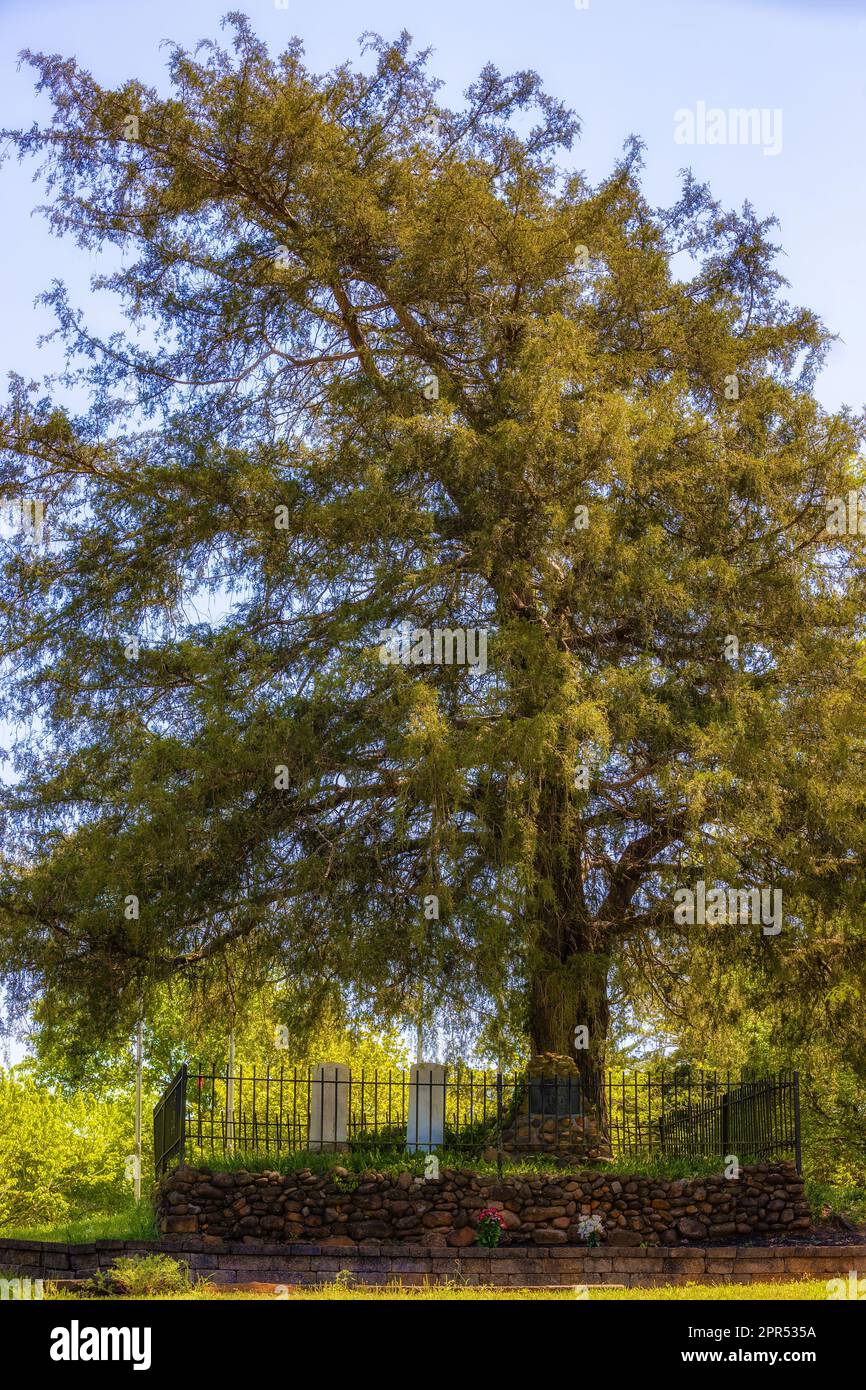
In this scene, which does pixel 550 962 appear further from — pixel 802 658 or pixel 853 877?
pixel 802 658

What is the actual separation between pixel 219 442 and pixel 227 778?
208 inches

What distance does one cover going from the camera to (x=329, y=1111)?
1695 centimetres

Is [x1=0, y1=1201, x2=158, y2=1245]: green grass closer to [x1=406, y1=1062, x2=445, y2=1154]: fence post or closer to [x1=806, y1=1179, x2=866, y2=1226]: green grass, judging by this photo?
[x1=406, y1=1062, x2=445, y2=1154]: fence post

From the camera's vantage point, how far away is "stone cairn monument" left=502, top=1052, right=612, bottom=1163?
1669 centimetres

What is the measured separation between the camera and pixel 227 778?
16891mm

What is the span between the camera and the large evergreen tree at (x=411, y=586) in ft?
54.5

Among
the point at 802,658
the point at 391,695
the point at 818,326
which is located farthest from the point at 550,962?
the point at 818,326

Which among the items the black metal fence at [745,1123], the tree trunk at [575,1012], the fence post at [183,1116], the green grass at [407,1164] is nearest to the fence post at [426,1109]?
the green grass at [407,1164]

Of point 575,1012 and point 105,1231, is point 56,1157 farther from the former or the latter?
point 575,1012

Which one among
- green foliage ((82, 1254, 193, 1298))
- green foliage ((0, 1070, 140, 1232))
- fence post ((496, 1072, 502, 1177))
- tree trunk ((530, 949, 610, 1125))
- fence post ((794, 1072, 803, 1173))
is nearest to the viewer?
green foliage ((82, 1254, 193, 1298))

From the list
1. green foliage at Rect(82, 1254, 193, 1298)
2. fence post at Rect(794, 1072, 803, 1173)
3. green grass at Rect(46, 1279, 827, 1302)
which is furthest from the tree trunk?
green foliage at Rect(82, 1254, 193, 1298)

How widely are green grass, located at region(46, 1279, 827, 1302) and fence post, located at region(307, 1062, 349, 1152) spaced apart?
303 centimetres

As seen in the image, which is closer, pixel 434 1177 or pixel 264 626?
pixel 434 1177

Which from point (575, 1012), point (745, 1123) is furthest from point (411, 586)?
point (745, 1123)
